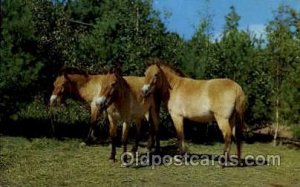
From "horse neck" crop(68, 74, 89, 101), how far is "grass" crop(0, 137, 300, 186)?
4.21ft

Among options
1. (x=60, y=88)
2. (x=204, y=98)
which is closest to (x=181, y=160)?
(x=204, y=98)

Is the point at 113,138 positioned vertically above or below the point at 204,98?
below

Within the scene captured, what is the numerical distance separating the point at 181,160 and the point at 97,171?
7.22 ft

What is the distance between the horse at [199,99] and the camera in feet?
34.4

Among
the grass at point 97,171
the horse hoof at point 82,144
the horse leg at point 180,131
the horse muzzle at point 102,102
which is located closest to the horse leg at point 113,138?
the grass at point 97,171

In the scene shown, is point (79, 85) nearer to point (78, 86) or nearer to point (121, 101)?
point (78, 86)

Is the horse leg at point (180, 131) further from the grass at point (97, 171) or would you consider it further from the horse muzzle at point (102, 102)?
the horse muzzle at point (102, 102)

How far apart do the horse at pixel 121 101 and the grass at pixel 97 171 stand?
0.80 m

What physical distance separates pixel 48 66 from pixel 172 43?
161 inches

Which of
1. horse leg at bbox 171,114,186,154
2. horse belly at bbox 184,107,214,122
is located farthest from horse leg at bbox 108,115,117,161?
horse belly at bbox 184,107,214,122

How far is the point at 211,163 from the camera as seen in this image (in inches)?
426

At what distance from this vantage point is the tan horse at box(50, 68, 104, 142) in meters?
12.2

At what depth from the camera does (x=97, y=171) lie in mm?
9312

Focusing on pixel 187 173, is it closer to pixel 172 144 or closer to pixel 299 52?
pixel 172 144
